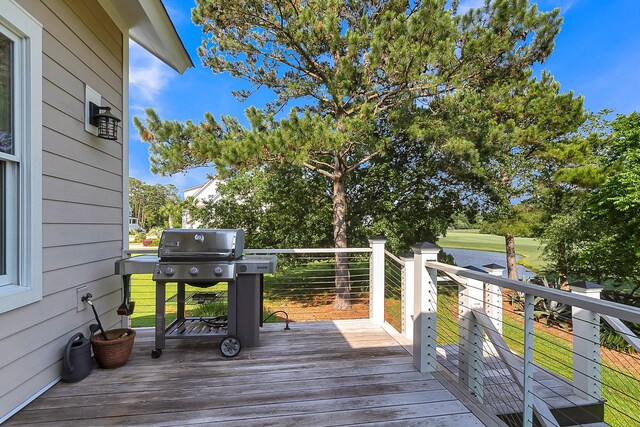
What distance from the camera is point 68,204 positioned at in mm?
2270

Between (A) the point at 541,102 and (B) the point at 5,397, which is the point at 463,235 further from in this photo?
(B) the point at 5,397

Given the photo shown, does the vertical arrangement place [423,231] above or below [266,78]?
below

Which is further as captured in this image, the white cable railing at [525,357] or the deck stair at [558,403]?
the deck stair at [558,403]

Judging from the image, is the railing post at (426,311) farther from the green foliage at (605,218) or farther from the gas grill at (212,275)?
the green foliage at (605,218)

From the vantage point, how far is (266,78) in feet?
22.4

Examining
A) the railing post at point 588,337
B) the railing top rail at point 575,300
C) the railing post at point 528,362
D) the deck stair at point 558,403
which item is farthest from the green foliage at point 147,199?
the railing post at point 528,362

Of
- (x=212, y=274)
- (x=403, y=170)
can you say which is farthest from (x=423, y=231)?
(x=212, y=274)

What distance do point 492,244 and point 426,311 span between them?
8.68 metres

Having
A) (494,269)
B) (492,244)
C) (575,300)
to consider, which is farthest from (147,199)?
(575,300)

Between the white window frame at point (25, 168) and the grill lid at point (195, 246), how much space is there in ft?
2.43

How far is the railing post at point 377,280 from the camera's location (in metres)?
3.48

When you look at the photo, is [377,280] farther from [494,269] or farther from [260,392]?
[260,392]

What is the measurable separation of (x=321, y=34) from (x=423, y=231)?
16.7ft

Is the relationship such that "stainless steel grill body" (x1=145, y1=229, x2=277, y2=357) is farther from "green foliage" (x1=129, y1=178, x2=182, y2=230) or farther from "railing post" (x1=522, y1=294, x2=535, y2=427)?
"green foliage" (x1=129, y1=178, x2=182, y2=230)
